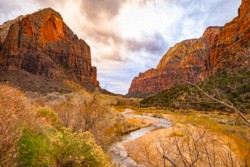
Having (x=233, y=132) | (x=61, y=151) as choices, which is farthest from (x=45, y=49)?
(x=61, y=151)

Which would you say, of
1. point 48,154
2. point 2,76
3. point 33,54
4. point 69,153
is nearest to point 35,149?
point 48,154

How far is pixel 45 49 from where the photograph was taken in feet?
400

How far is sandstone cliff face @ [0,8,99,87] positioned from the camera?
10269 cm

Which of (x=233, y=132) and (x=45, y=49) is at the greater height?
(x=45, y=49)

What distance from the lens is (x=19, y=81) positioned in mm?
75312

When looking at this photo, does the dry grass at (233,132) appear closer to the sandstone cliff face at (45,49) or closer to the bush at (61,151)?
the bush at (61,151)

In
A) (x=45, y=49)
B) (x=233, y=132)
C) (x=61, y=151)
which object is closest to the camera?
(x=61, y=151)

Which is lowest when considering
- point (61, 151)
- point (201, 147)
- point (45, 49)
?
point (61, 151)

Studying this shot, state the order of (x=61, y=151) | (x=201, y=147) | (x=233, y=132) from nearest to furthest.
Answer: (x=61, y=151) < (x=201, y=147) < (x=233, y=132)

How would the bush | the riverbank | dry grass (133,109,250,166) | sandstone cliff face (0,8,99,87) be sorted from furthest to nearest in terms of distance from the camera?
sandstone cliff face (0,8,99,87) < the bush < dry grass (133,109,250,166) < the riverbank

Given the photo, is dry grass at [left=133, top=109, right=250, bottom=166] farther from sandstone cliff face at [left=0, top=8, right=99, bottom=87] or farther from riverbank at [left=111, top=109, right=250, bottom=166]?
sandstone cliff face at [left=0, top=8, right=99, bottom=87]

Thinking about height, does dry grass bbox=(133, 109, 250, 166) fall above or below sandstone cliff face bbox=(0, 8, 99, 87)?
below

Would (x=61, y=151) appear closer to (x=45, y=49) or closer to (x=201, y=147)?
(x=201, y=147)

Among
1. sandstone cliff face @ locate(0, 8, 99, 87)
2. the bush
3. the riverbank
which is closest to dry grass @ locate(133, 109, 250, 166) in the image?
Result: the riverbank
